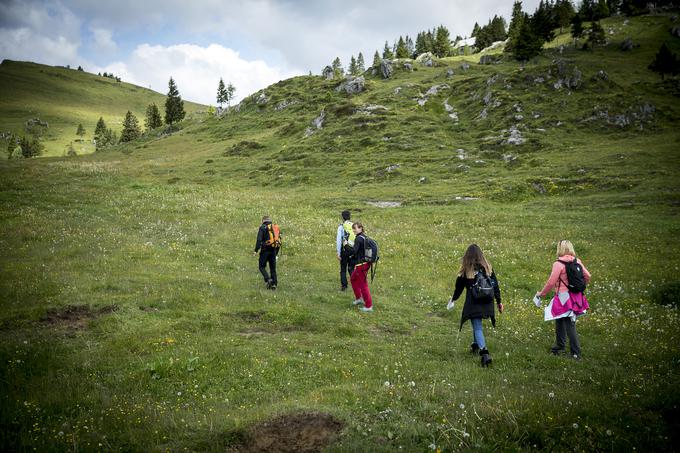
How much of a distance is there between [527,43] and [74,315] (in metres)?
116

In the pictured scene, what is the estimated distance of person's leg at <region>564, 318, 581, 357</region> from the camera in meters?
11.0

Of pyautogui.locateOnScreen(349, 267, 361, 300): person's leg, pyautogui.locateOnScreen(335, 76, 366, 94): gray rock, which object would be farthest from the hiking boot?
pyautogui.locateOnScreen(335, 76, 366, 94): gray rock

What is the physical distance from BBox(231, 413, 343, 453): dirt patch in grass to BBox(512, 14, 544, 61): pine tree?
383 ft

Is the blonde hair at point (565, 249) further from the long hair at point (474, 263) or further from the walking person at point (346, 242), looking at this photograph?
the walking person at point (346, 242)

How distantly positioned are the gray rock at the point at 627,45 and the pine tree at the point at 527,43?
68.8ft

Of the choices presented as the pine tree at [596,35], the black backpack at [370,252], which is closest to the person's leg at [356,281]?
the black backpack at [370,252]

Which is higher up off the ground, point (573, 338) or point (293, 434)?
point (293, 434)

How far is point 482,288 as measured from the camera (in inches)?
423

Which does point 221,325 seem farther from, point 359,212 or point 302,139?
point 302,139

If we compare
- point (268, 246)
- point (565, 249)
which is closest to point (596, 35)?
point (565, 249)

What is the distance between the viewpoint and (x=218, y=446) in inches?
248

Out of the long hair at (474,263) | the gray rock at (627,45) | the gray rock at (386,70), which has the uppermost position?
the gray rock at (386,70)

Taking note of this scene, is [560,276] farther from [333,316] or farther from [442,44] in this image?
[442,44]

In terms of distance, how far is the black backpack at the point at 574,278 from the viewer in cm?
1107
